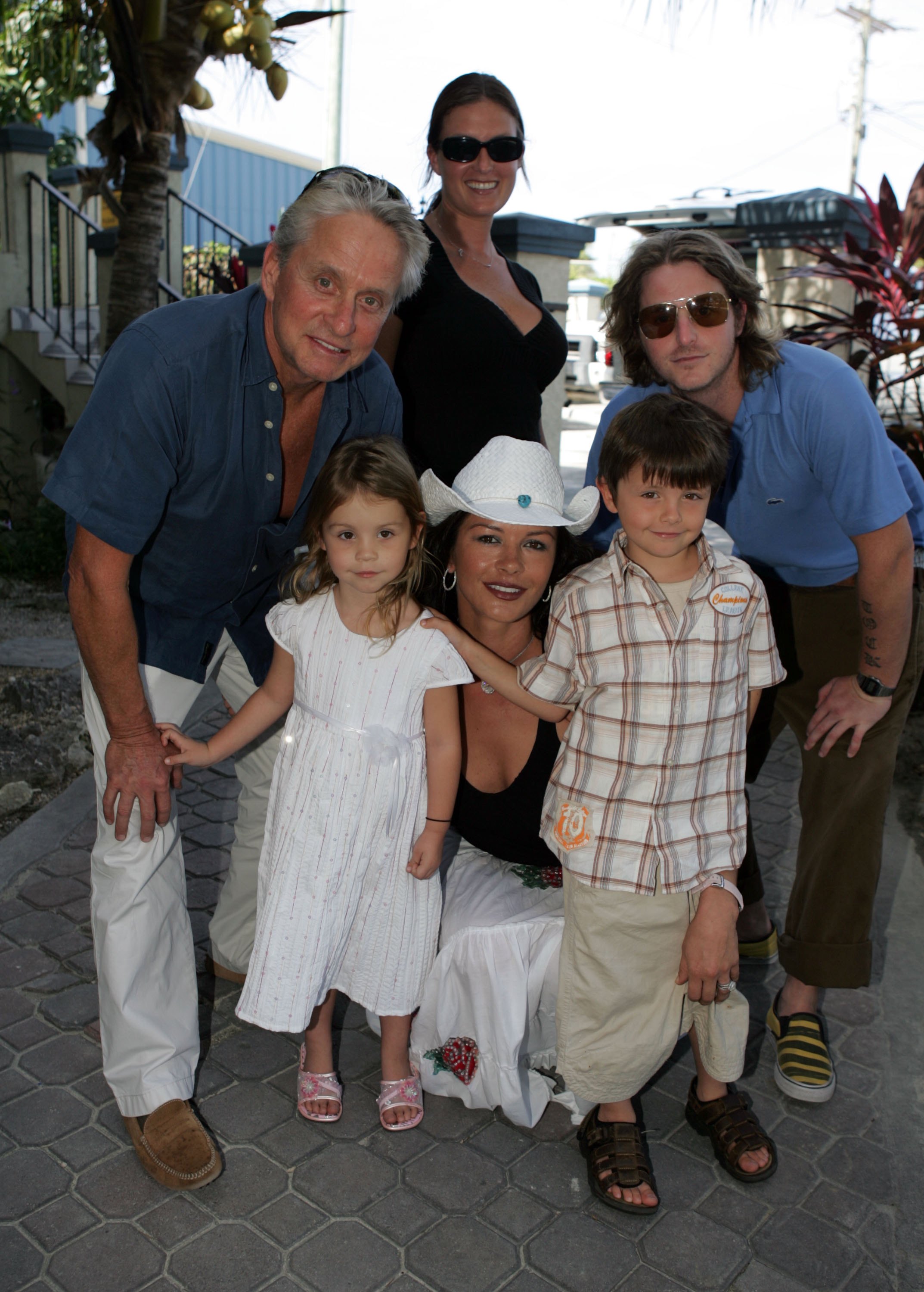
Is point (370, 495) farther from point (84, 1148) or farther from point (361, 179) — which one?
point (84, 1148)

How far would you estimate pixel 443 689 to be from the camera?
2.54 m

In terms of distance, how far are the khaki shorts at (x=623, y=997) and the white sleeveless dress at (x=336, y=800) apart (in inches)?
17.2

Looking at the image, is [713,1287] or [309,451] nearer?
[713,1287]

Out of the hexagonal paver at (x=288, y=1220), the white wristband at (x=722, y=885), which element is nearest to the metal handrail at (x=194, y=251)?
the white wristband at (x=722, y=885)

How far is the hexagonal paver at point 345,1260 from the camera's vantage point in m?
2.21

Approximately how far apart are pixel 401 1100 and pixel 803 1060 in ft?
3.51

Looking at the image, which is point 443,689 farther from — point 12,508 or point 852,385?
point 12,508

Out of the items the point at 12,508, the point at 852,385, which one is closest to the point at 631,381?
the point at 852,385

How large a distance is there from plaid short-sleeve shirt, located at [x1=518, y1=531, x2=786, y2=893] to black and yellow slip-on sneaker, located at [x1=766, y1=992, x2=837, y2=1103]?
808 millimetres

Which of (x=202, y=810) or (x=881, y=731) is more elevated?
(x=881, y=731)

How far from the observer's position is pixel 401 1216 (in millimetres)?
2387

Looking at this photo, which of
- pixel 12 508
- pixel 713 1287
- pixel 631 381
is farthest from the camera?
pixel 12 508

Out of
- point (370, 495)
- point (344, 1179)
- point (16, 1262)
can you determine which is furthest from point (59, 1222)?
point (370, 495)

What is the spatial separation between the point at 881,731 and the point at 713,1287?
1.38 metres
